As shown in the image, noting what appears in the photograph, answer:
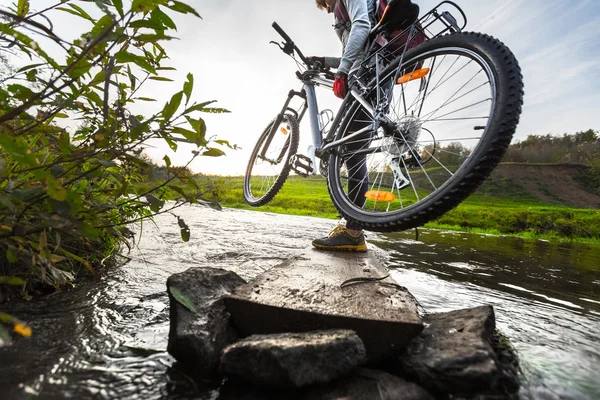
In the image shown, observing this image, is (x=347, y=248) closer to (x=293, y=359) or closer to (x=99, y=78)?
(x=293, y=359)

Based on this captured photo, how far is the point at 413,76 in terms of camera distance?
207cm

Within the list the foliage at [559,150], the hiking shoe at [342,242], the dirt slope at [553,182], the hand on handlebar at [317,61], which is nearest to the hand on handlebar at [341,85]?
the hand on handlebar at [317,61]

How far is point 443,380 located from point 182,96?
1.24m

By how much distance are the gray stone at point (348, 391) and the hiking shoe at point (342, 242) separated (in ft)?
6.12

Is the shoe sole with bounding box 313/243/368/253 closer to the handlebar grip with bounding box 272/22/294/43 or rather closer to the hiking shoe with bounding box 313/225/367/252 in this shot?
the hiking shoe with bounding box 313/225/367/252

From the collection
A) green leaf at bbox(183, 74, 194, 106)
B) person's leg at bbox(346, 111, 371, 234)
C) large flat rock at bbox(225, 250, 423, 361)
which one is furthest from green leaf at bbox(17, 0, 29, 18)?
person's leg at bbox(346, 111, 371, 234)

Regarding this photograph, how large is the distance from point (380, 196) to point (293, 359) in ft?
5.18

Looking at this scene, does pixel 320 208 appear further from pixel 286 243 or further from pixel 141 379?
pixel 141 379

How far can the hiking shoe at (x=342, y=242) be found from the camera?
2.79m

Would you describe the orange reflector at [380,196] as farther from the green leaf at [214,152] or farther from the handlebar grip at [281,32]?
the handlebar grip at [281,32]

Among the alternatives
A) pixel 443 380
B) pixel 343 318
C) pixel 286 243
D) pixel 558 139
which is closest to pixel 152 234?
pixel 286 243

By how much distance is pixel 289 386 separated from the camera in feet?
2.81

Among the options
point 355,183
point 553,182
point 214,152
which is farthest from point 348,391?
point 553,182

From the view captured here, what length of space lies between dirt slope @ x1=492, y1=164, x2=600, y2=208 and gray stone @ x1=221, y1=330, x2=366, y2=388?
26.2m
